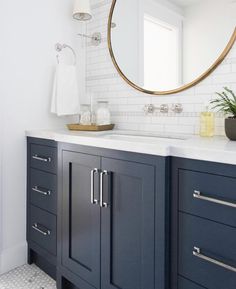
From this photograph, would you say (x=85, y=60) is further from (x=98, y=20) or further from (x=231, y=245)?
(x=231, y=245)

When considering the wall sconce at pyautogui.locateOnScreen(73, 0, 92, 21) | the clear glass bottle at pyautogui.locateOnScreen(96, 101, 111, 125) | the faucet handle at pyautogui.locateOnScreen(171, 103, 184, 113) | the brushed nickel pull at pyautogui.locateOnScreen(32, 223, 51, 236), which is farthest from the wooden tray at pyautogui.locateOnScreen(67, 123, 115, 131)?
the wall sconce at pyautogui.locateOnScreen(73, 0, 92, 21)

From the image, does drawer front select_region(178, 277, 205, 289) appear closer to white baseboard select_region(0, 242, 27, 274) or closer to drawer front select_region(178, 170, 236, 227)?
drawer front select_region(178, 170, 236, 227)

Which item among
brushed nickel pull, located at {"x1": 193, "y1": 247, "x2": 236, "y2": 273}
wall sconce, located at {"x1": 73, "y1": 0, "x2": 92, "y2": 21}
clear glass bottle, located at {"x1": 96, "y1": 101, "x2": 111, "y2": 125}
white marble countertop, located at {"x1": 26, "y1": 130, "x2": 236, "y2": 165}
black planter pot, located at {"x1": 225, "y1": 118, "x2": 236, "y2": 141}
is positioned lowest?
brushed nickel pull, located at {"x1": 193, "y1": 247, "x2": 236, "y2": 273}

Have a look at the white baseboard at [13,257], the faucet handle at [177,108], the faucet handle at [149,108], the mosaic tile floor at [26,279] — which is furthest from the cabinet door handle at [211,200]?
the white baseboard at [13,257]

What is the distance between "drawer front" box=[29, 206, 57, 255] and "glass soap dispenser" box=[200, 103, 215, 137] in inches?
43.8

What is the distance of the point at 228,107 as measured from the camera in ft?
5.11

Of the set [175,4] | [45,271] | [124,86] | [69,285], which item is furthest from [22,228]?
[175,4]

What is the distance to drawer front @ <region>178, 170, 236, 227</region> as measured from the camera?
107 centimetres

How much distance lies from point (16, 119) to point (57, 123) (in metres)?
0.35

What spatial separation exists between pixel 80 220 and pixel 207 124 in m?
0.91

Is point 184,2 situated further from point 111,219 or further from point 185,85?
point 111,219

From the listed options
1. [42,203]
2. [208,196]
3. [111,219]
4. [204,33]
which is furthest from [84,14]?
[208,196]

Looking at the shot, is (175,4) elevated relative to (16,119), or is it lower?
elevated

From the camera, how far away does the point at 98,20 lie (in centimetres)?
232
